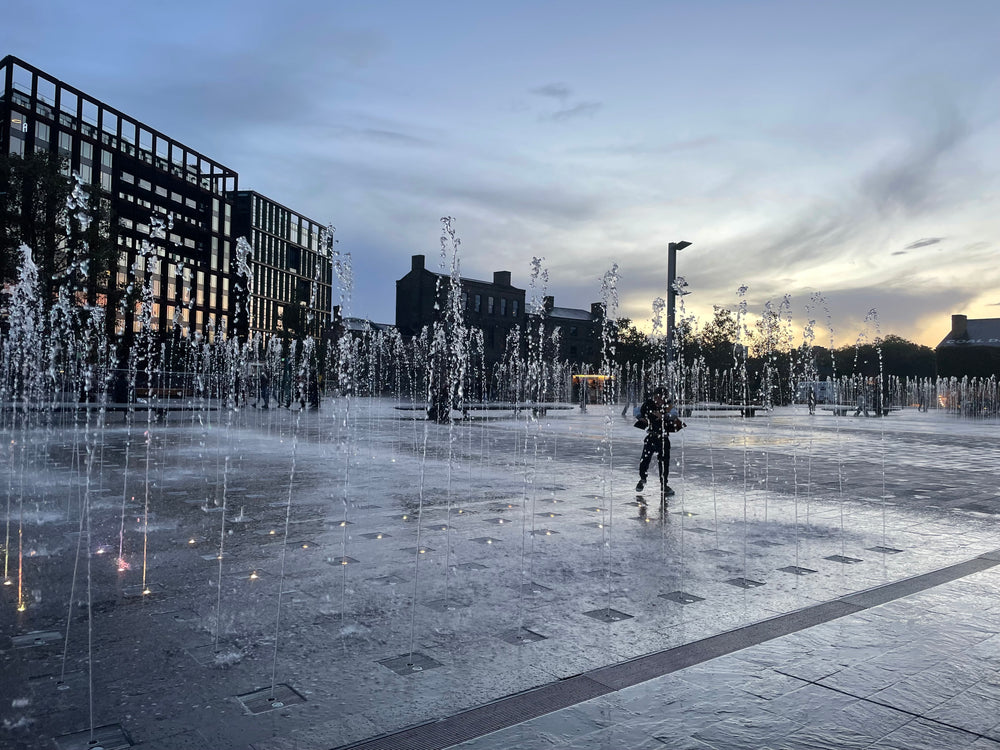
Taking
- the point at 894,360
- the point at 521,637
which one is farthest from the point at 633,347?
the point at 521,637

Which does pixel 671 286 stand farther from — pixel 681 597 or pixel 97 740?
pixel 97 740

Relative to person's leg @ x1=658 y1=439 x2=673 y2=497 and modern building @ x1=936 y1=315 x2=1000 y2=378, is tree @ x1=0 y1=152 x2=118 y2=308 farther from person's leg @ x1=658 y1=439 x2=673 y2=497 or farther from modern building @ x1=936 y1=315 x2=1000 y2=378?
modern building @ x1=936 y1=315 x2=1000 y2=378

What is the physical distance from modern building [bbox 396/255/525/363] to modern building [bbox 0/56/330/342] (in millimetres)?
12452

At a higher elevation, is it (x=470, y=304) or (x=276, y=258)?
(x=276, y=258)

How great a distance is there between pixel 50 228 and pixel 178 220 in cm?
5419

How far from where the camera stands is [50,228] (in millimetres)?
27172

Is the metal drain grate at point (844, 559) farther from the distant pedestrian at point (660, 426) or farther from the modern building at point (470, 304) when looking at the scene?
the modern building at point (470, 304)

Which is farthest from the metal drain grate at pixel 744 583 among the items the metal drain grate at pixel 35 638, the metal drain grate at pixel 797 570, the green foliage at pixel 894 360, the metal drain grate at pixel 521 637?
the green foliage at pixel 894 360

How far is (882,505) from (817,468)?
14.4ft

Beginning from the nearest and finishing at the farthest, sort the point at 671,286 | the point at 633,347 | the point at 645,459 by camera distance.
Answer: the point at 645,459, the point at 671,286, the point at 633,347

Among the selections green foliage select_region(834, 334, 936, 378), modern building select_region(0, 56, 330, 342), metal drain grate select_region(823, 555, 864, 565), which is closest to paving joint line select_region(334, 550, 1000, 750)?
metal drain grate select_region(823, 555, 864, 565)

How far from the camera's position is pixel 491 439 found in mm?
19188

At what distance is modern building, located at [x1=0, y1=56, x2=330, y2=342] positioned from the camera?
55.1 metres

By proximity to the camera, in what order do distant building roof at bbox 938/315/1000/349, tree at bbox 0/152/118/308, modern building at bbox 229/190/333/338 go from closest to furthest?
tree at bbox 0/152/118/308 < modern building at bbox 229/190/333/338 < distant building roof at bbox 938/315/1000/349
